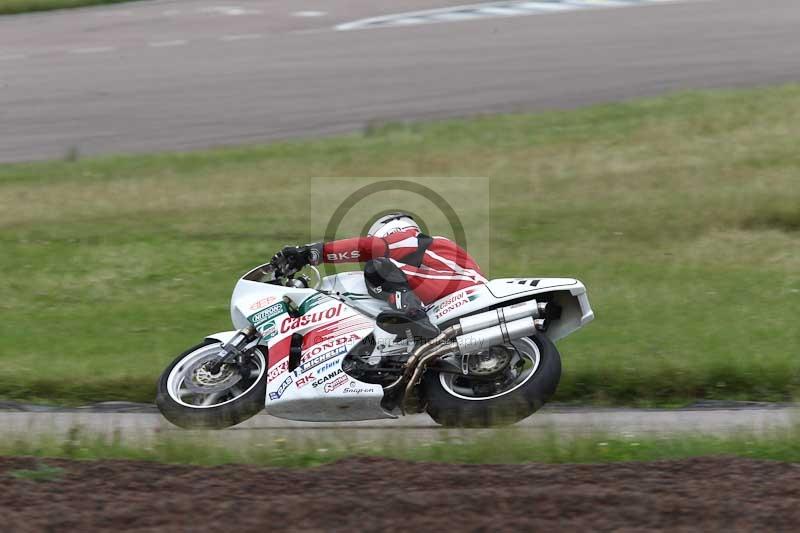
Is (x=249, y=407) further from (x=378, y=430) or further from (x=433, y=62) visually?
(x=433, y=62)

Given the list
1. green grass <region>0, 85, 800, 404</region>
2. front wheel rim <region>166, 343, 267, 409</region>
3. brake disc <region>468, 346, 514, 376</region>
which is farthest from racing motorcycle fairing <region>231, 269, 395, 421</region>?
green grass <region>0, 85, 800, 404</region>

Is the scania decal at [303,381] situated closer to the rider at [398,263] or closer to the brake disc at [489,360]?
the rider at [398,263]

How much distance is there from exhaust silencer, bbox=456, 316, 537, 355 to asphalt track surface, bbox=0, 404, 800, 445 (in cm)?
65

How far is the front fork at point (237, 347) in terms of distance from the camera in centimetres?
954

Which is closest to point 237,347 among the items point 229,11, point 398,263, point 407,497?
point 398,263

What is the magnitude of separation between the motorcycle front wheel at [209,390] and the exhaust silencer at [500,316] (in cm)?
173

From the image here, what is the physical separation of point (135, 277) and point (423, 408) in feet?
19.7

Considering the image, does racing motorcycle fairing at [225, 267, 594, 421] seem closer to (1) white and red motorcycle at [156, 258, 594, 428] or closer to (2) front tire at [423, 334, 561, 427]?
(1) white and red motorcycle at [156, 258, 594, 428]

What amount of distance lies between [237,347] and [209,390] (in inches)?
16.2

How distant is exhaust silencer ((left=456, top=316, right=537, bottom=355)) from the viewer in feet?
29.3

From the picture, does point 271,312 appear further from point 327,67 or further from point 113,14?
point 113,14

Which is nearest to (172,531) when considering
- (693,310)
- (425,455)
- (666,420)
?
(425,455)

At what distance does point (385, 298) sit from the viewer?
9484mm

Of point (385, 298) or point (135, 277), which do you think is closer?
point (385, 298)
